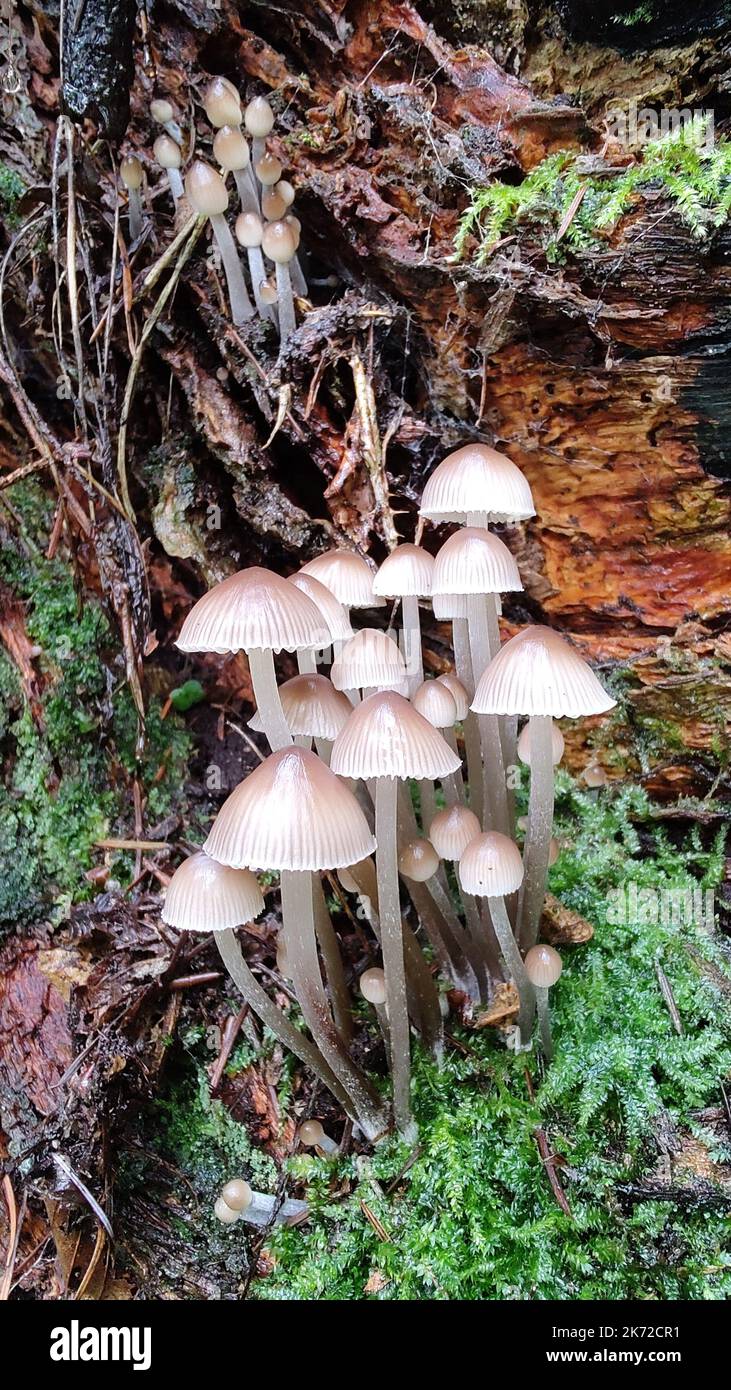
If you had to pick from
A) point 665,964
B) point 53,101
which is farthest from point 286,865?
Answer: point 53,101

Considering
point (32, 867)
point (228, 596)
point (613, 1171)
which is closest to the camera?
point (228, 596)

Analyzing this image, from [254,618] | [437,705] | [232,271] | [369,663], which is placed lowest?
[437,705]

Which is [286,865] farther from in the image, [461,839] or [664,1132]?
[664,1132]

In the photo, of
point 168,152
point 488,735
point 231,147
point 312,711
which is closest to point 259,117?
point 231,147

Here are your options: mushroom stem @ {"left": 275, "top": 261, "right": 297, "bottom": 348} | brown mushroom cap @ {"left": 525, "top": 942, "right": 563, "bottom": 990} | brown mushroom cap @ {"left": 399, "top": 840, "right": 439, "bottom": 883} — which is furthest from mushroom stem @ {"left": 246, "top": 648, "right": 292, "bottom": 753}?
mushroom stem @ {"left": 275, "top": 261, "right": 297, "bottom": 348}

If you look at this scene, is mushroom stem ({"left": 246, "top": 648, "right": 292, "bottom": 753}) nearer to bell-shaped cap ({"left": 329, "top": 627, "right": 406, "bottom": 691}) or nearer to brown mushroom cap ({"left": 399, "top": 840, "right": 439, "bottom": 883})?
bell-shaped cap ({"left": 329, "top": 627, "right": 406, "bottom": 691})

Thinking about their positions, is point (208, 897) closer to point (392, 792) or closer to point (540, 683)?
point (392, 792)
